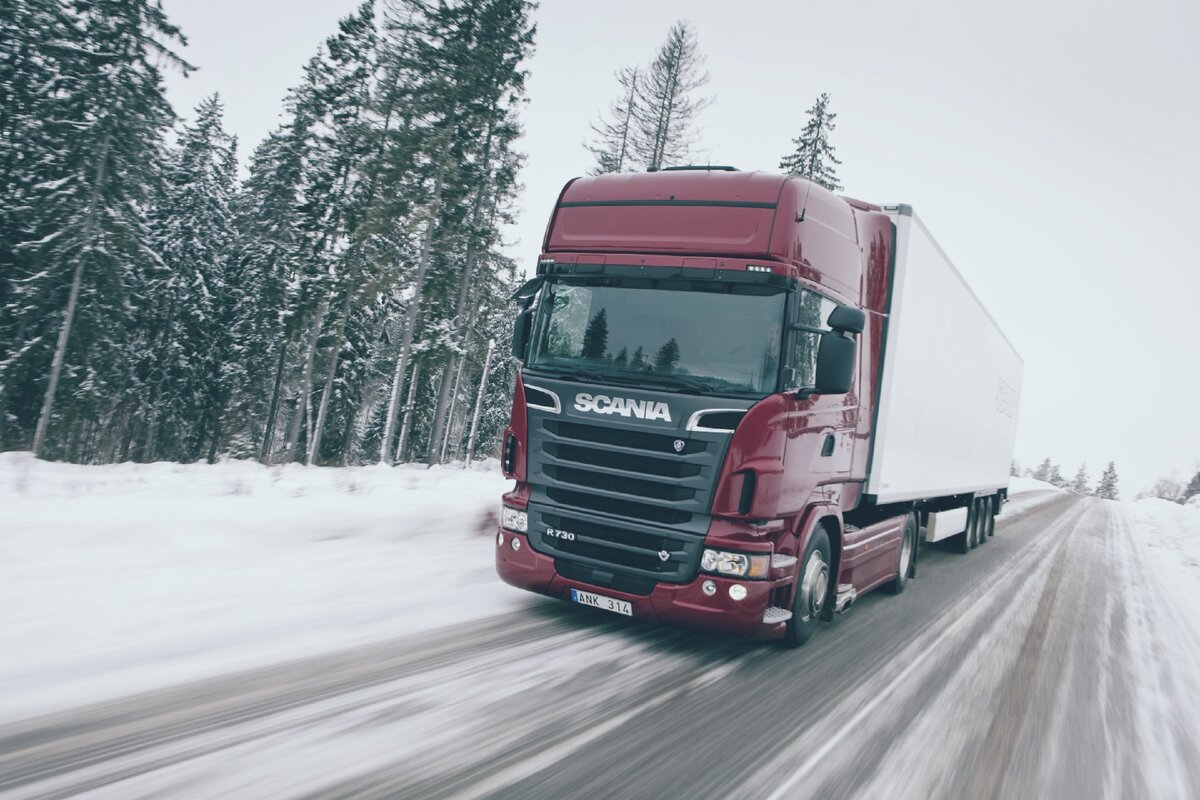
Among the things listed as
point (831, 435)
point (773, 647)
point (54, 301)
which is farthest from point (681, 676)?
point (54, 301)

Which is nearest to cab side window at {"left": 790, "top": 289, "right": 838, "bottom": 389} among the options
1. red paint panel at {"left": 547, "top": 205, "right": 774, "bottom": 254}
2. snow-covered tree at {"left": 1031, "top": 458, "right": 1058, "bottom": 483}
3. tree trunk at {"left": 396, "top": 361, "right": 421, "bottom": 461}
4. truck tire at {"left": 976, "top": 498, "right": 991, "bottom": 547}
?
red paint panel at {"left": 547, "top": 205, "right": 774, "bottom": 254}

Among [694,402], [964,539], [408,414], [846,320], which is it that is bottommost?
[964,539]

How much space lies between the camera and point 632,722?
4.23 metres

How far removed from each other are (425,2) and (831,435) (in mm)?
21153

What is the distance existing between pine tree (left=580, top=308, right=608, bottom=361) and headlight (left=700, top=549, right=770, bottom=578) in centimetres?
167

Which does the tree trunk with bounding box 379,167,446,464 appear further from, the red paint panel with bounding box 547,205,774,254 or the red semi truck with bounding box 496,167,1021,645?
the red semi truck with bounding box 496,167,1021,645

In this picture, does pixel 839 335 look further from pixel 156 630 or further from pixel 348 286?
pixel 348 286

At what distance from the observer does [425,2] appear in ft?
72.9

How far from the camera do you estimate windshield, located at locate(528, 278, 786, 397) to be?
5.32 m

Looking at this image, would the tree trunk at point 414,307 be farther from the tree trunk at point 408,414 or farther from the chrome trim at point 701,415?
the chrome trim at point 701,415

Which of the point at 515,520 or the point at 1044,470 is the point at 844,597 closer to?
the point at 515,520

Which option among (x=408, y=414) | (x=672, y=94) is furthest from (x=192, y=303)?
(x=672, y=94)

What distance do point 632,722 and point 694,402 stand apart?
2083mm

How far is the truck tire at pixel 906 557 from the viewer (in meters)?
8.93
